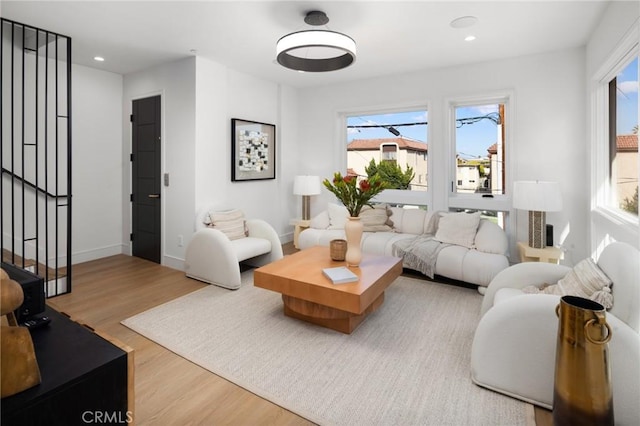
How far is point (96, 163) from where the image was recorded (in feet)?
15.5

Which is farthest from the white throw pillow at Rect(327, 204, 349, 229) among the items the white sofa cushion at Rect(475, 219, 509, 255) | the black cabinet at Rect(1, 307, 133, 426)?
the black cabinet at Rect(1, 307, 133, 426)

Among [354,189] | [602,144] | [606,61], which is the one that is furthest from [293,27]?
[602,144]

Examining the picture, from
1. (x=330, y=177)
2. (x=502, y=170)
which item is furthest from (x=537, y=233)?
(x=330, y=177)

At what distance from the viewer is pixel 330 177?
565 cm

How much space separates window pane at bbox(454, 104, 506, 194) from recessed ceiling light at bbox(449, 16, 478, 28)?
1573 millimetres

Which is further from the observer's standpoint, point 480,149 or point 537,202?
point 480,149

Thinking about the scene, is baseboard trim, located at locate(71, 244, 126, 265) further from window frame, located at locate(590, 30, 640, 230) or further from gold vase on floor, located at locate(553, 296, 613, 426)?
window frame, located at locate(590, 30, 640, 230)

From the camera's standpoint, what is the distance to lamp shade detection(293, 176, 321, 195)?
5.24 metres

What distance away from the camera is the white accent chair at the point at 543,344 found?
1.59 m

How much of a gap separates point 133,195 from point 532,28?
529cm

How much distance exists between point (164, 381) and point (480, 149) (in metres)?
4.41

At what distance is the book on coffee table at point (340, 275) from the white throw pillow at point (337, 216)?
2007 mm

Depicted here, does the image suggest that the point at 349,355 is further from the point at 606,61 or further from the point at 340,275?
the point at 606,61

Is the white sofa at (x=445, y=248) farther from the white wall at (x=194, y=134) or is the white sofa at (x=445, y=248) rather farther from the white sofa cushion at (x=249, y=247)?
the white wall at (x=194, y=134)
